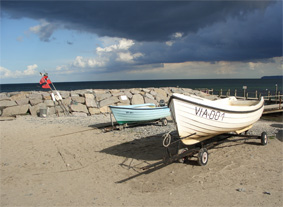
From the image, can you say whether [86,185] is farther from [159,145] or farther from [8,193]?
[159,145]

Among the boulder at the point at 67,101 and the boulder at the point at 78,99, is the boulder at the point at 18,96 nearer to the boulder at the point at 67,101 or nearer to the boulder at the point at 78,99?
the boulder at the point at 67,101

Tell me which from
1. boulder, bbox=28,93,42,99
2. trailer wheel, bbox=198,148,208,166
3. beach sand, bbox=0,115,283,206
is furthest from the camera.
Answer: boulder, bbox=28,93,42,99

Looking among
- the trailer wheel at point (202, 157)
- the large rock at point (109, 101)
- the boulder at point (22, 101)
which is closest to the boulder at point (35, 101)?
the boulder at point (22, 101)

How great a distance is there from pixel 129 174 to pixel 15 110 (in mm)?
13167

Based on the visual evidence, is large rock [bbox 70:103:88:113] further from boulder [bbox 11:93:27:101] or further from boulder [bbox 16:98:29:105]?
boulder [bbox 11:93:27:101]

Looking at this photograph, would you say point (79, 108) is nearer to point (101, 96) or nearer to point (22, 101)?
point (101, 96)

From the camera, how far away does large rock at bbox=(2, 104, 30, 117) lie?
16.2 metres

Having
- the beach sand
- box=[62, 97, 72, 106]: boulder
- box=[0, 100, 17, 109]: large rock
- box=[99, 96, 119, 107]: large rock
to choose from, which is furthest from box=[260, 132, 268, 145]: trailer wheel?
box=[0, 100, 17, 109]: large rock

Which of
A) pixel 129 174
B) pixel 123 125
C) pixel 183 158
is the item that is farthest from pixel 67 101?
pixel 183 158

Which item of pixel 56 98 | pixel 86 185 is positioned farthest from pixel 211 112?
pixel 56 98

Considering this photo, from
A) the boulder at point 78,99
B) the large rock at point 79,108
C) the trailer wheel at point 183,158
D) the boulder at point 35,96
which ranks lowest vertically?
the trailer wheel at point 183,158

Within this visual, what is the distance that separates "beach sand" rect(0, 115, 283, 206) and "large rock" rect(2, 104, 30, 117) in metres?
6.89

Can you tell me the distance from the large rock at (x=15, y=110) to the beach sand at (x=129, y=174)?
22.6ft

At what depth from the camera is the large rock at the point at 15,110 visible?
16.2 meters
